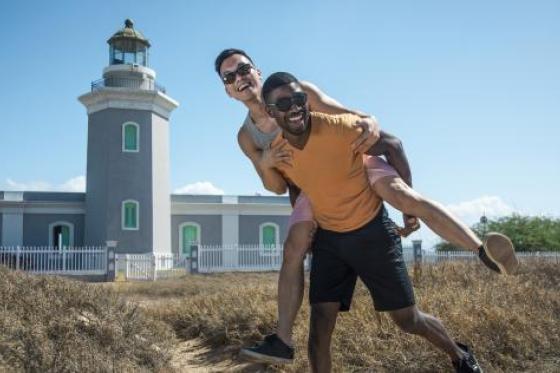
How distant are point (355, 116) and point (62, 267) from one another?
20.6 meters

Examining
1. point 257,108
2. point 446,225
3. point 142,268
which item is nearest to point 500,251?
point 446,225

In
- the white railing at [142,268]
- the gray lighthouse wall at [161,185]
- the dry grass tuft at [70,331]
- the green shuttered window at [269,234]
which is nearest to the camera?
the dry grass tuft at [70,331]

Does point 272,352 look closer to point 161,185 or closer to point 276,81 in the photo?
point 276,81

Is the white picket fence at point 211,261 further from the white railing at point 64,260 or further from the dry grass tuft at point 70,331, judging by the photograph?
the dry grass tuft at point 70,331

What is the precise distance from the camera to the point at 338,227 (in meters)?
3.54

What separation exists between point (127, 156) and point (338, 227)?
73.5 ft

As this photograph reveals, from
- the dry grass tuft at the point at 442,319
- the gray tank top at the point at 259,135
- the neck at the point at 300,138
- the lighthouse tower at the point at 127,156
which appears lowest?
the dry grass tuft at the point at 442,319

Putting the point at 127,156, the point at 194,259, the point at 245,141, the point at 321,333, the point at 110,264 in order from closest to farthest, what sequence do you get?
the point at 321,333 → the point at 245,141 → the point at 110,264 → the point at 194,259 → the point at 127,156

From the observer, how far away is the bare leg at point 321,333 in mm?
3691

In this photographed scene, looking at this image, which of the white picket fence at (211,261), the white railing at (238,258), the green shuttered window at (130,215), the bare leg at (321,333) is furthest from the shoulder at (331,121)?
the green shuttered window at (130,215)

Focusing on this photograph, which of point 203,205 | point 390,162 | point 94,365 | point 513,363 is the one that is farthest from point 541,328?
point 203,205

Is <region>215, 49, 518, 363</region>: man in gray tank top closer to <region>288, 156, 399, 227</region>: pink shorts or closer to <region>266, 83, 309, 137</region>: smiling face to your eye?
<region>288, 156, 399, 227</region>: pink shorts

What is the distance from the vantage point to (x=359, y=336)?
5309 millimetres

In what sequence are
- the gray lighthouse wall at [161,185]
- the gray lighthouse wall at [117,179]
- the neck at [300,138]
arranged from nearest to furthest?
the neck at [300,138], the gray lighthouse wall at [117,179], the gray lighthouse wall at [161,185]
